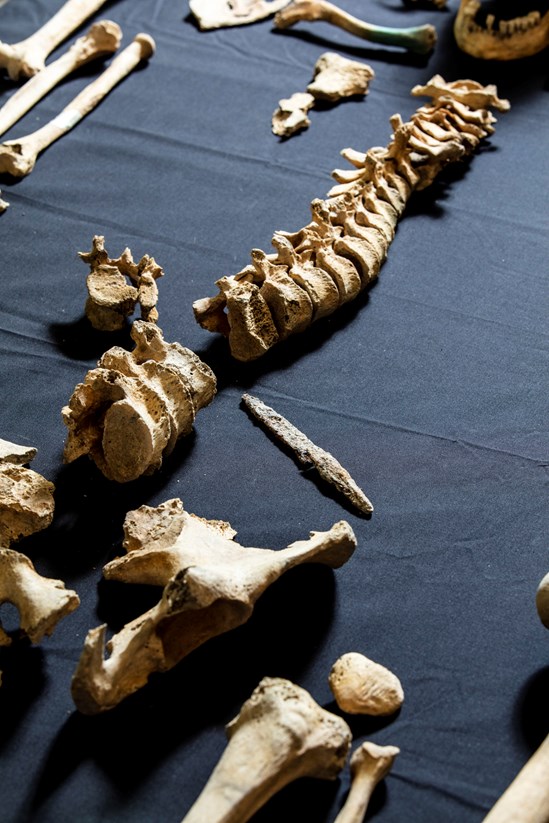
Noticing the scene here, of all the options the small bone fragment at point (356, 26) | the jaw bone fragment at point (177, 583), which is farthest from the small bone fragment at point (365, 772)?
the small bone fragment at point (356, 26)

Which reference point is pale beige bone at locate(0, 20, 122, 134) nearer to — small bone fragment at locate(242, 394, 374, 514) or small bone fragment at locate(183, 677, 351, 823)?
small bone fragment at locate(242, 394, 374, 514)

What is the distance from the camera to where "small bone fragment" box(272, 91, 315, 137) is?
3633mm

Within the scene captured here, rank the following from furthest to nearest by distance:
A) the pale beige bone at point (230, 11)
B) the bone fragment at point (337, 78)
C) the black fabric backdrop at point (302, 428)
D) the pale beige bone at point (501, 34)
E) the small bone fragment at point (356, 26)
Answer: the pale beige bone at point (230, 11) → the small bone fragment at point (356, 26) → the pale beige bone at point (501, 34) → the bone fragment at point (337, 78) → the black fabric backdrop at point (302, 428)

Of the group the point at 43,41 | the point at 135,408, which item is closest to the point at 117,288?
the point at 135,408

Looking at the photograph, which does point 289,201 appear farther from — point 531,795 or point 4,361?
point 531,795

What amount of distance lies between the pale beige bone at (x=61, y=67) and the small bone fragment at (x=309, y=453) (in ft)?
5.77

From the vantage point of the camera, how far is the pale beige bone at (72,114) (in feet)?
11.1

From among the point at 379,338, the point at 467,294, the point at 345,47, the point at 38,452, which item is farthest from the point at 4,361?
the point at 345,47

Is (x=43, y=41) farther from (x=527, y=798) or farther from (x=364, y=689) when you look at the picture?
(x=527, y=798)

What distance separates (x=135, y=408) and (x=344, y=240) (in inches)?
39.0

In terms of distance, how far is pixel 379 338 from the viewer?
2816 millimetres

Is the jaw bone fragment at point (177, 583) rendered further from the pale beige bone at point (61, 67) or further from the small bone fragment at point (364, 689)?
the pale beige bone at point (61, 67)

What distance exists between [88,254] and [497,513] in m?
1.42

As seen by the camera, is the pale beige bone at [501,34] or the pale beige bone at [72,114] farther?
the pale beige bone at [501,34]
